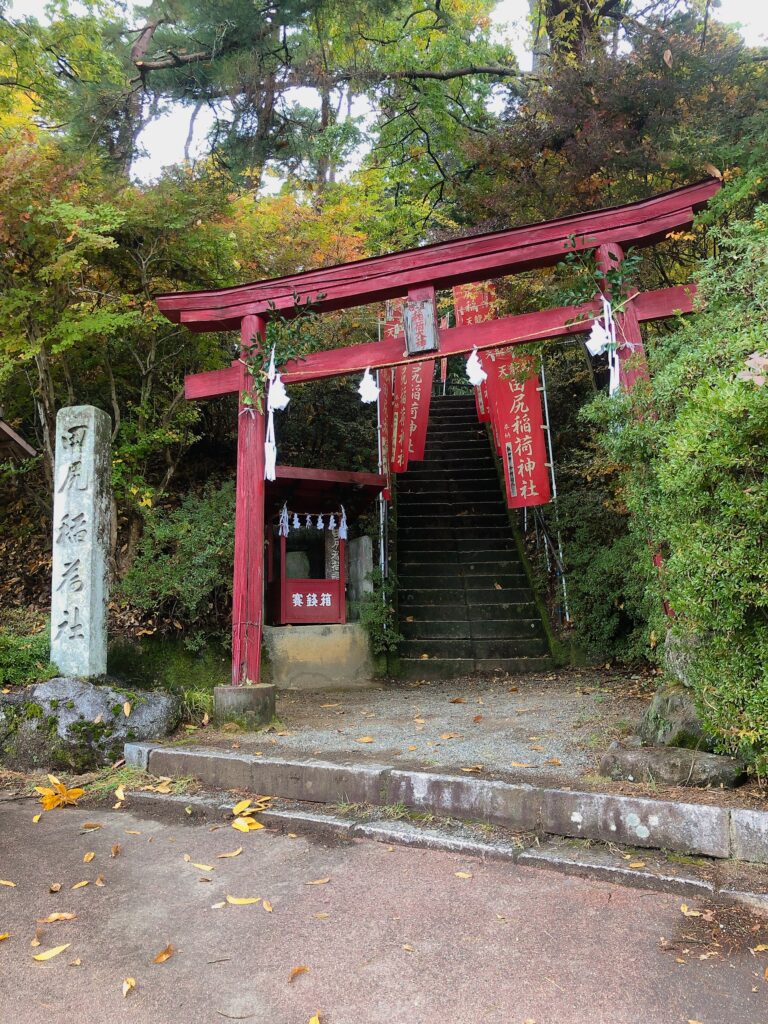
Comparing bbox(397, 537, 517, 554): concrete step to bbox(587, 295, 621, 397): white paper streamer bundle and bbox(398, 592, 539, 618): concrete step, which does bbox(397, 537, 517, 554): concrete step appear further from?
bbox(587, 295, 621, 397): white paper streamer bundle

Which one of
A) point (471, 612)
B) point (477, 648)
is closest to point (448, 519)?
point (471, 612)

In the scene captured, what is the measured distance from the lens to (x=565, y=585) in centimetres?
1009

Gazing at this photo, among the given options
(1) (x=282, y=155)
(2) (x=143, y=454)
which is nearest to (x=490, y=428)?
(1) (x=282, y=155)

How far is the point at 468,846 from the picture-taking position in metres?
3.96

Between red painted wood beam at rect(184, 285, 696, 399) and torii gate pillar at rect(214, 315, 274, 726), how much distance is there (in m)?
0.41

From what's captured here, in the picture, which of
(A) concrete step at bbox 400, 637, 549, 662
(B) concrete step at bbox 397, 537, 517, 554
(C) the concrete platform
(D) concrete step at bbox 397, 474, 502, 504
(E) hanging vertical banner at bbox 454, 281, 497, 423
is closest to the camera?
(C) the concrete platform

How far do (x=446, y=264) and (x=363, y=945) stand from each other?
5.84m

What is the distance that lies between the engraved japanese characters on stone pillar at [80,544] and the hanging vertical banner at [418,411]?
5.30 m

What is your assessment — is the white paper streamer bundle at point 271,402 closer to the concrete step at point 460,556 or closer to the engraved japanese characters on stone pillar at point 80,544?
the engraved japanese characters on stone pillar at point 80,544

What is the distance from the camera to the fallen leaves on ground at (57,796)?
17.0ft

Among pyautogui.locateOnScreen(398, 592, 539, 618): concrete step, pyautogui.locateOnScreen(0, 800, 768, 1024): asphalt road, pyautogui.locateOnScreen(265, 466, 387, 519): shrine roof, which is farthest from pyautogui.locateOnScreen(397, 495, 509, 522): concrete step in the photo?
pyautogui.locateOnScreen(0, 800, 768, 1024): asphalt road

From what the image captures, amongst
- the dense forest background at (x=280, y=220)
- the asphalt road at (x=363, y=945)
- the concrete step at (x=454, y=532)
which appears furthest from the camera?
the concrete step at (x=454, y=532)

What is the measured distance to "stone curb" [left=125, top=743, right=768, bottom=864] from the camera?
11.8ft

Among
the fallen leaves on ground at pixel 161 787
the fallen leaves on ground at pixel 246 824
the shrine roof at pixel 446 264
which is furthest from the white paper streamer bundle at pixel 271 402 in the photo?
the fallen leaves on ground at pixel 246 824
